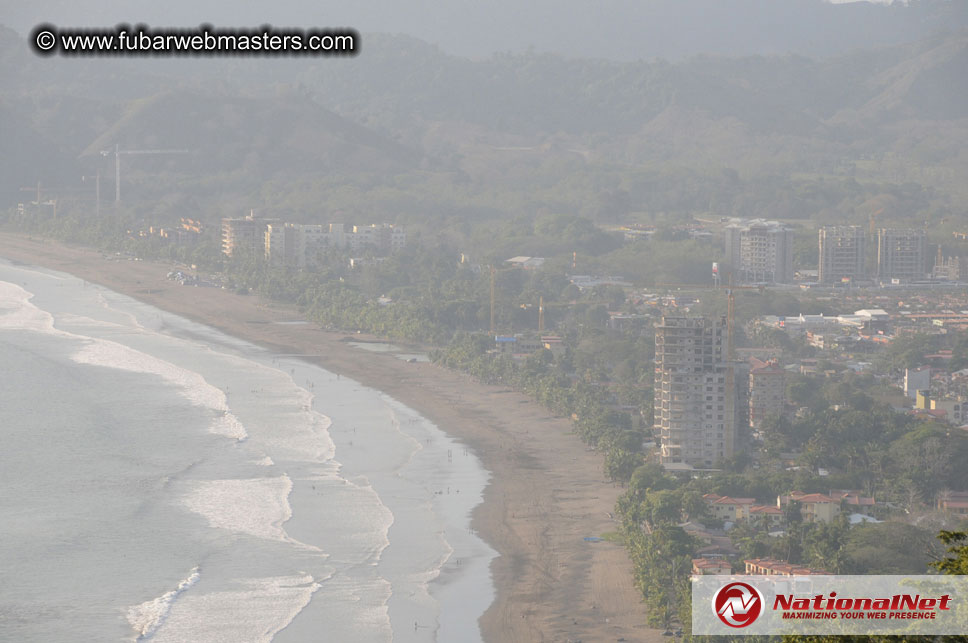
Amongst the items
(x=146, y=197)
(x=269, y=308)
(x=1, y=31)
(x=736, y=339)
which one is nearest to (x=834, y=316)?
(x=736, y=339)

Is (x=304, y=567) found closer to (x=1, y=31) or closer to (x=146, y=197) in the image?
(x=146, y=197)

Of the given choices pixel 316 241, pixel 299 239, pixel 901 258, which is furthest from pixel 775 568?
pixel 901 258

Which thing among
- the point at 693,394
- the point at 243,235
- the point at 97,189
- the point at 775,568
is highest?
the point at 97,189

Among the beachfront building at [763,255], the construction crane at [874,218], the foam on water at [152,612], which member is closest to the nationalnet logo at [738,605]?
the foam on water at [152,612]

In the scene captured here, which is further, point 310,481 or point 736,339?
point 736,339

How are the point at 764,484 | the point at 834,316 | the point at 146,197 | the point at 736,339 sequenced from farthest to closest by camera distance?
the point at 146,197, the point at 834,316, the point at 736,339, the point at 764,484

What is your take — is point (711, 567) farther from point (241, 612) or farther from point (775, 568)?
point (241, 612)
